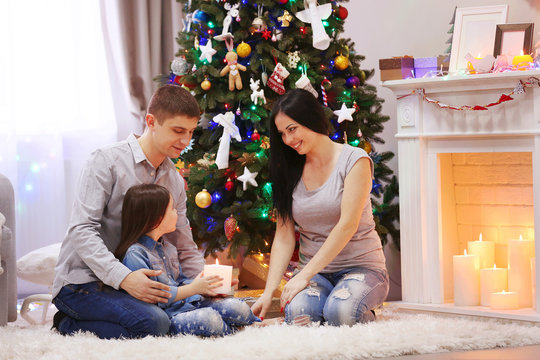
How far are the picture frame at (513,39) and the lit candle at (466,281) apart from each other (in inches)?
35.7

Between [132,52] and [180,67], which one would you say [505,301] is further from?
[132,52]

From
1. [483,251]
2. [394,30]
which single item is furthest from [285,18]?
[483,251]

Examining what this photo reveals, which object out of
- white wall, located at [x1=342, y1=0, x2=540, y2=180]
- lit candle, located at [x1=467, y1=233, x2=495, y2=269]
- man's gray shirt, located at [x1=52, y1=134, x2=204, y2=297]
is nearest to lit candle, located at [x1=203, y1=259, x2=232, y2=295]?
man's gray shirt, located at [x1=52, y1=134, x2=204, y2=297]

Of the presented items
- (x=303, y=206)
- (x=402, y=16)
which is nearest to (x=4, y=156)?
(x=303, y=206)

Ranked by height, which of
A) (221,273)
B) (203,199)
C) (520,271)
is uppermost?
(203,199)

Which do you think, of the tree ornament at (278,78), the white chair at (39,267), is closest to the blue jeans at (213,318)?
the white chair at (39,267)

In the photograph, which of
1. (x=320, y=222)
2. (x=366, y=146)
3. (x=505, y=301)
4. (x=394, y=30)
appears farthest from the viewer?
(x=394, y=30)

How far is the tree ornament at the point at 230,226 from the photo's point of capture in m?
3.14

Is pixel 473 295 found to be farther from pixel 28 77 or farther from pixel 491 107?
pixel 28 77

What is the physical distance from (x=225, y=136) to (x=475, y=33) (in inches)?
47.0

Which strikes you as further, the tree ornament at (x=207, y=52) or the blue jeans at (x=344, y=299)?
the tree ornament at (x=207, y=52)

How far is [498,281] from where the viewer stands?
311 cm

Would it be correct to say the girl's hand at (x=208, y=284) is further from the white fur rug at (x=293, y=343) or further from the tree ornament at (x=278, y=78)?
the tree ornament at (x=278, y=78)

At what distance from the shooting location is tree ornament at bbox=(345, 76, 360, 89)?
335 cm
